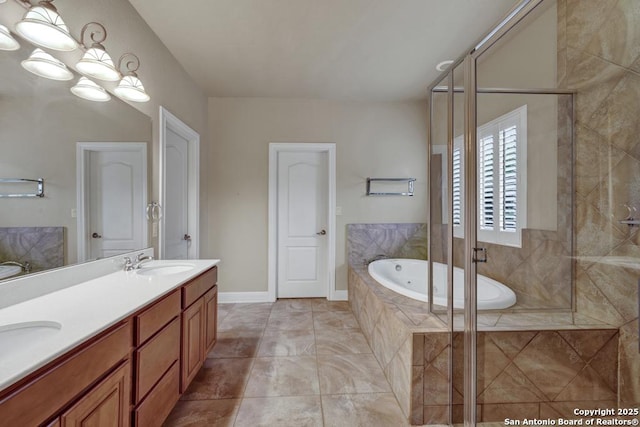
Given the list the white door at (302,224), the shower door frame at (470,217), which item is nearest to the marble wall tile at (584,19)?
the shower door frame at (470,217)

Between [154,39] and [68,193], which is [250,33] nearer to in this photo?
[154,39]

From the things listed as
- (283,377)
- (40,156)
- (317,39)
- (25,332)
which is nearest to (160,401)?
(25,332)

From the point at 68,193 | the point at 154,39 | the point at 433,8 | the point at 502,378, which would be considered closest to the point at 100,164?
the point at 68,193

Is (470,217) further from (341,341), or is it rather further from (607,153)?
(341,341)

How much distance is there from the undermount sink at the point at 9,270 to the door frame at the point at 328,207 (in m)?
2.25

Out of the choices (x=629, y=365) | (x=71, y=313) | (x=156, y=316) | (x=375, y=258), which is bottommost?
(x=629, y=365)

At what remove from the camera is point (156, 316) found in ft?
3.89

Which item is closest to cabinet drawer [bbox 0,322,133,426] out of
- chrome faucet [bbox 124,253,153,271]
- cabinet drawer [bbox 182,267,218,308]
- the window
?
cabinet drawer [bbox 182,267,218,308]

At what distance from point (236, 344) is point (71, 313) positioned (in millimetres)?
1523

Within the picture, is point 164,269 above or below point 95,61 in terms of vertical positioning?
below

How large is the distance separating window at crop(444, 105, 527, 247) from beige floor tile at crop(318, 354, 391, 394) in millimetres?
1152

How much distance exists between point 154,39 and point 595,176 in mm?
3088

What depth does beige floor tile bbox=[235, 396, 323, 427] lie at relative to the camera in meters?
1.44

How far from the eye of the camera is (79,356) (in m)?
0.78
